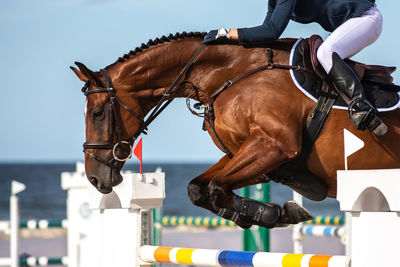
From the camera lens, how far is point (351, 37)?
432 cm

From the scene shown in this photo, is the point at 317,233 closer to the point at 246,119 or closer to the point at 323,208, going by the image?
the point at 246,119

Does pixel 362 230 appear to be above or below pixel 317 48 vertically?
below

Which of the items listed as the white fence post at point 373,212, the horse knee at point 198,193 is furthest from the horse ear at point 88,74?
the white fence post at point 373,212

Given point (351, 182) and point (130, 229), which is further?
point (130, 229)

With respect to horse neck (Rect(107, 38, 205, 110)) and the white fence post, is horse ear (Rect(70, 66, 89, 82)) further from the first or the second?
the white fence post

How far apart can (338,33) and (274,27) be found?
1.18 feet

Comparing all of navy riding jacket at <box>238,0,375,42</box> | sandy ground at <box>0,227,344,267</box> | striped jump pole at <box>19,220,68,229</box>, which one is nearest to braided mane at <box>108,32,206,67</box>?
navy riding jacket at <box>238,0,375,42</box>

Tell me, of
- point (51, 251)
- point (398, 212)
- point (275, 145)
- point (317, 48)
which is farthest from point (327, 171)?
point (51, 251)

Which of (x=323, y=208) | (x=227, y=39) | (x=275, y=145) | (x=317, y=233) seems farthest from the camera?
(x=323, y=208)

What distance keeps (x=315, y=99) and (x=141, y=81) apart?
1030mm

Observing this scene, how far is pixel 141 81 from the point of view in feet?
14.9

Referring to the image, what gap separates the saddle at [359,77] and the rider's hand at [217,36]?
1.35 feet

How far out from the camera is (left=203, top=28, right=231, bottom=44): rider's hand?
441 cm

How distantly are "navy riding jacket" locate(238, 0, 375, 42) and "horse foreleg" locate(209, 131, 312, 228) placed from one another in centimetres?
59
